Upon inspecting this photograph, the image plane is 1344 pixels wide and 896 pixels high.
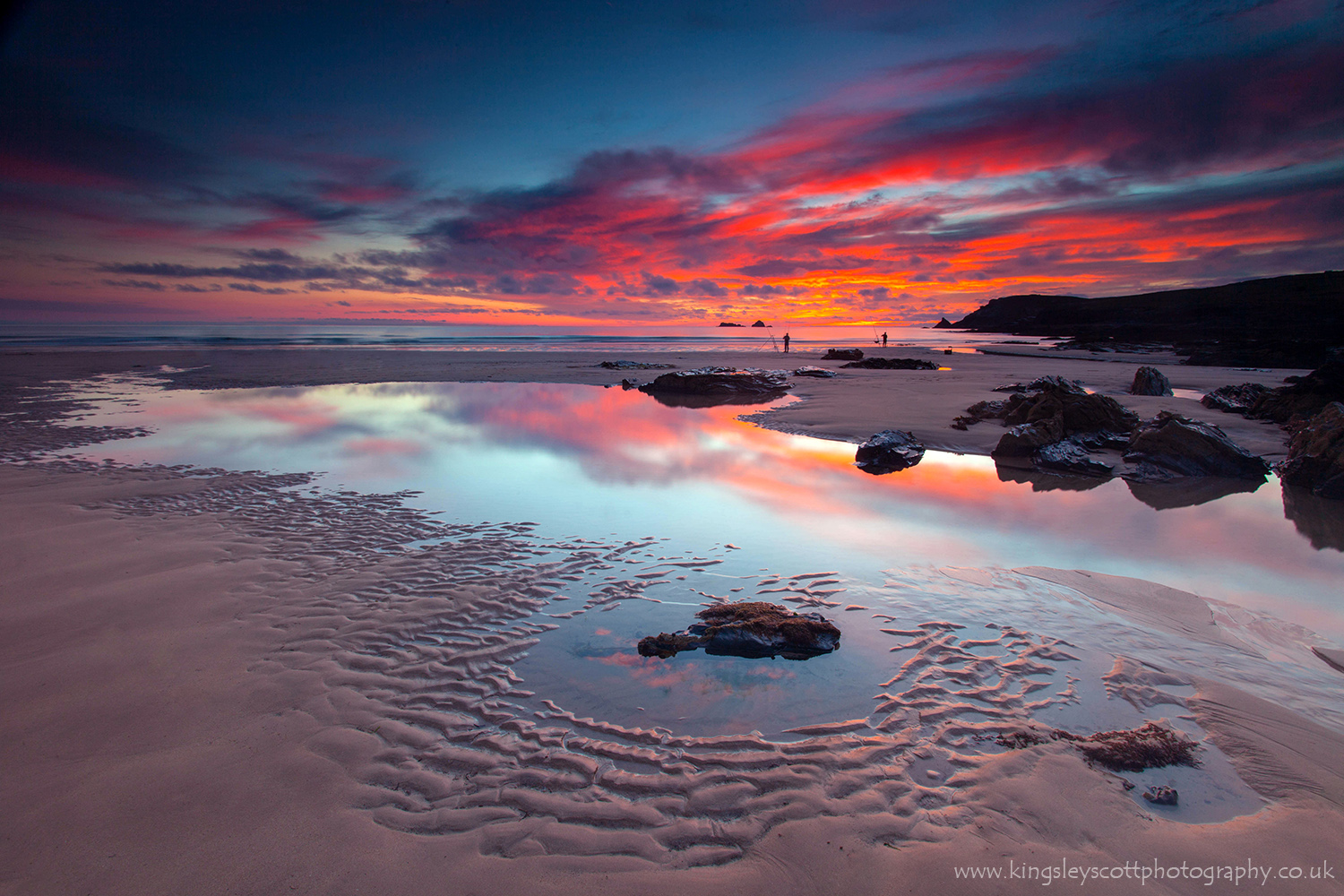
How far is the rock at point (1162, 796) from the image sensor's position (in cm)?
269

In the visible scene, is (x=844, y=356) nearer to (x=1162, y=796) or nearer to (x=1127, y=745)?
(x=1127, y=745)

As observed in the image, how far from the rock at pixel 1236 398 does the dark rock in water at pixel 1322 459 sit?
6.55 m

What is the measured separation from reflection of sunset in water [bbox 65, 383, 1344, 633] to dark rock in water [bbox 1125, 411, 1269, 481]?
1.67 feet

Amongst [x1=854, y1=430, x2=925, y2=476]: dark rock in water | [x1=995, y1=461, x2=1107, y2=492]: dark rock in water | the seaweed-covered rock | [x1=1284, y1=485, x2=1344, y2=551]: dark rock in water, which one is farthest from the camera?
the seaweed-covered rock

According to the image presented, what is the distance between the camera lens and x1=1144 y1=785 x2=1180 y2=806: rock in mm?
2686

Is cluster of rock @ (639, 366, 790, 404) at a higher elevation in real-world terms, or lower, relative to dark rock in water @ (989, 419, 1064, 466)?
higher

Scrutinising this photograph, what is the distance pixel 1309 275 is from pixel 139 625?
12570cm

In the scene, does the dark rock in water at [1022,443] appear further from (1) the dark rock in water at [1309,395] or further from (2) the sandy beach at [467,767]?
(1) the dark rock in water at [1309,395]

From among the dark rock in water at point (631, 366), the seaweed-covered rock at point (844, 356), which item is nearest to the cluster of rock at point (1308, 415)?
the seaweed-covered rock at point (844, 356)

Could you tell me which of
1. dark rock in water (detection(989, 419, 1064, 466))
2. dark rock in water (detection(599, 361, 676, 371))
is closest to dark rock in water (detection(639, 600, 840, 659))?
dark rock in water (detection(989, 419, 1064, 466))

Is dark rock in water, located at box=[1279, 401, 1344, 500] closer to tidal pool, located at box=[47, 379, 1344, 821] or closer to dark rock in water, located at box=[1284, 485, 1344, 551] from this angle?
dark rock in water, located at box=[1284, 485, 1344, 551]

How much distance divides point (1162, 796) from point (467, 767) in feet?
11.7

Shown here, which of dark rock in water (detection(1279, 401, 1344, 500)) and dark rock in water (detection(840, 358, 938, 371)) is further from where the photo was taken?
dark rock in water (detection(840, 358, 938, 371))

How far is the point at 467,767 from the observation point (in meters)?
2.89
